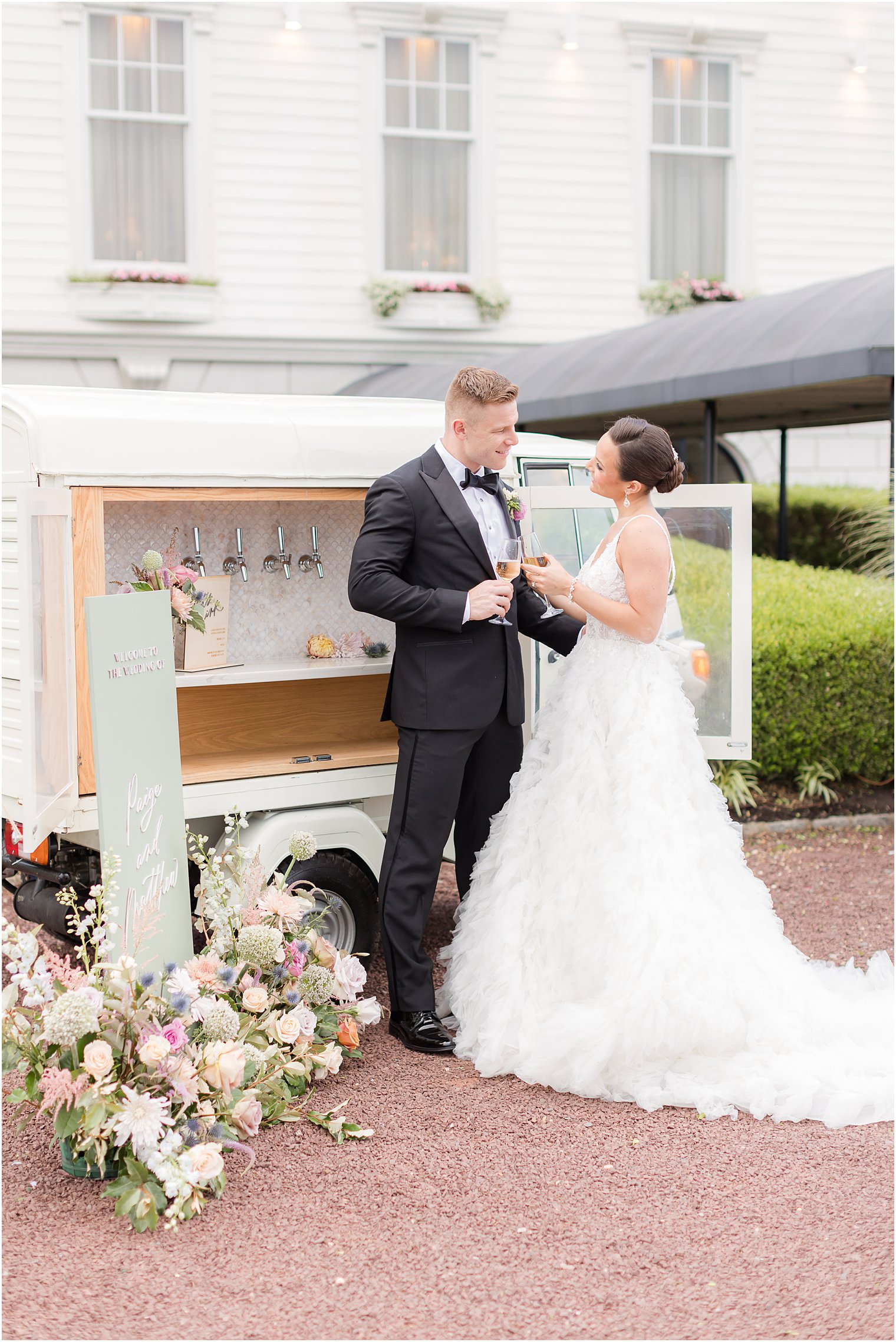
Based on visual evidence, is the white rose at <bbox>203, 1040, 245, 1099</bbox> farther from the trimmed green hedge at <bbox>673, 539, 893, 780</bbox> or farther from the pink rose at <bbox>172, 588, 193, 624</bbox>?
the trimmed green hedge at <bbox>673, 539, 893, 780</bbox>

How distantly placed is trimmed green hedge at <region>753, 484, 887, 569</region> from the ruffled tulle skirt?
9.93 meters

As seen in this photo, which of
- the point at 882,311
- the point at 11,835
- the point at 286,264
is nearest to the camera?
the point at 11,835

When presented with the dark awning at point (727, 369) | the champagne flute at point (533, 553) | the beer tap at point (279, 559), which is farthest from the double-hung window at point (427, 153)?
the champagne flute at point (533, 553)

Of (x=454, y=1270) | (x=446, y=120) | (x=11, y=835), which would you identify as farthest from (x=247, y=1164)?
(x=446, y=120)

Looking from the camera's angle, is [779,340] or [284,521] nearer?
[284,521]

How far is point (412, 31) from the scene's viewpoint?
1353 cm

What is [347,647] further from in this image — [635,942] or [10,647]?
[635,942]

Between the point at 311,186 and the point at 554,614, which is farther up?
the point at 311,186

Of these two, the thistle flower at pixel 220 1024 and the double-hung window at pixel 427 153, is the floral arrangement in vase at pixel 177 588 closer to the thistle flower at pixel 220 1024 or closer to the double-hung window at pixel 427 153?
the thistle flower at pixel 220 1024

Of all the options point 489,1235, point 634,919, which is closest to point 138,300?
point 634,919

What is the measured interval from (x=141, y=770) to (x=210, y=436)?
125 centimetres

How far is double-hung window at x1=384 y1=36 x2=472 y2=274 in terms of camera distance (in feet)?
44.5

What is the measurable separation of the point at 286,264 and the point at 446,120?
251cm

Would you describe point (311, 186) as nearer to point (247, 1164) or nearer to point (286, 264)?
point (286, 264)
